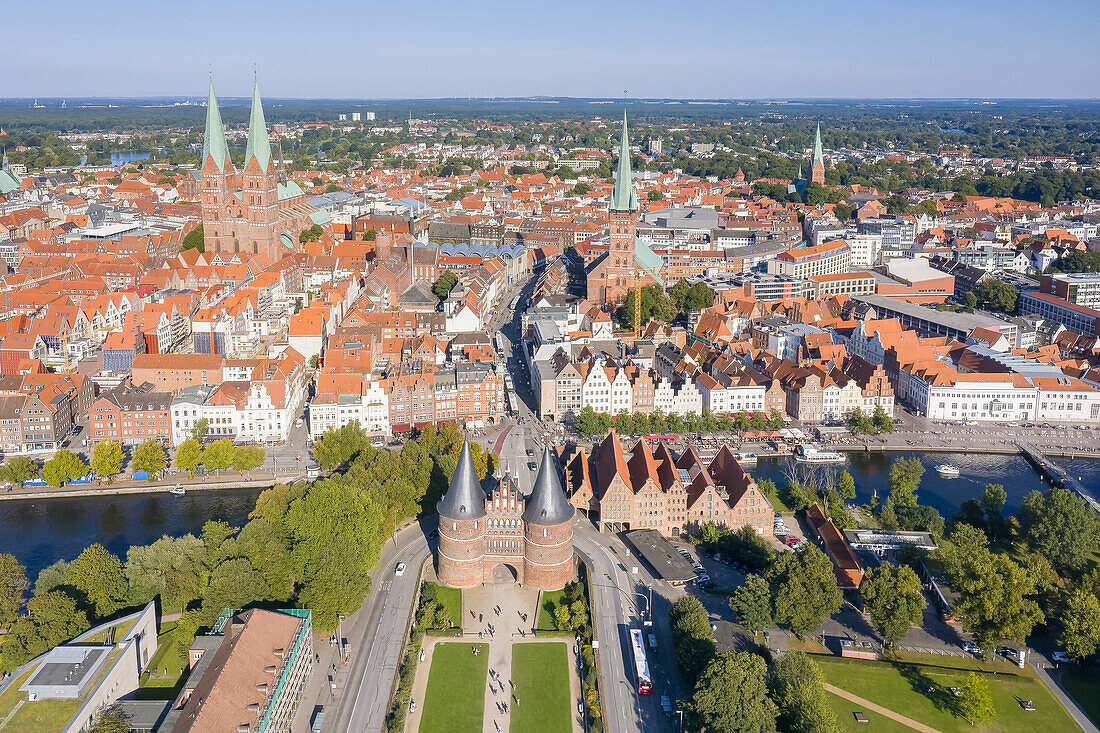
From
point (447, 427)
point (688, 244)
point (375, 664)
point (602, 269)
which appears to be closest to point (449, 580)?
point (375, 664)

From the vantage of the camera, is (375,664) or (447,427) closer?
(375,664)

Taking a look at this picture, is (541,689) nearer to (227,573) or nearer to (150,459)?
(227,573)

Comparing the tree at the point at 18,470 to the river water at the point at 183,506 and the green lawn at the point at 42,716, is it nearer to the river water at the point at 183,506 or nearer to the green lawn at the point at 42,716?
the river water at the point at 183,506

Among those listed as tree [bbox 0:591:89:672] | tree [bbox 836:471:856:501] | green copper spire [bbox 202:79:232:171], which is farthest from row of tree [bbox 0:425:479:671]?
green copper spire [bbox 202:79:232:171]

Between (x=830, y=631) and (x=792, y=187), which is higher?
(x=792, y=187)

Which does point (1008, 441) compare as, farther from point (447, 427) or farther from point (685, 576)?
point (447, 427)

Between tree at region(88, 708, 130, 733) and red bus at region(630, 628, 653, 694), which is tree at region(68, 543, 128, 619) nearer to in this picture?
tree at region(88, 708, 130, 733)

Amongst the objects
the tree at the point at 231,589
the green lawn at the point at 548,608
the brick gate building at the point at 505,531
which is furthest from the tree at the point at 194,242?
the green lawn at the point at 548,608
